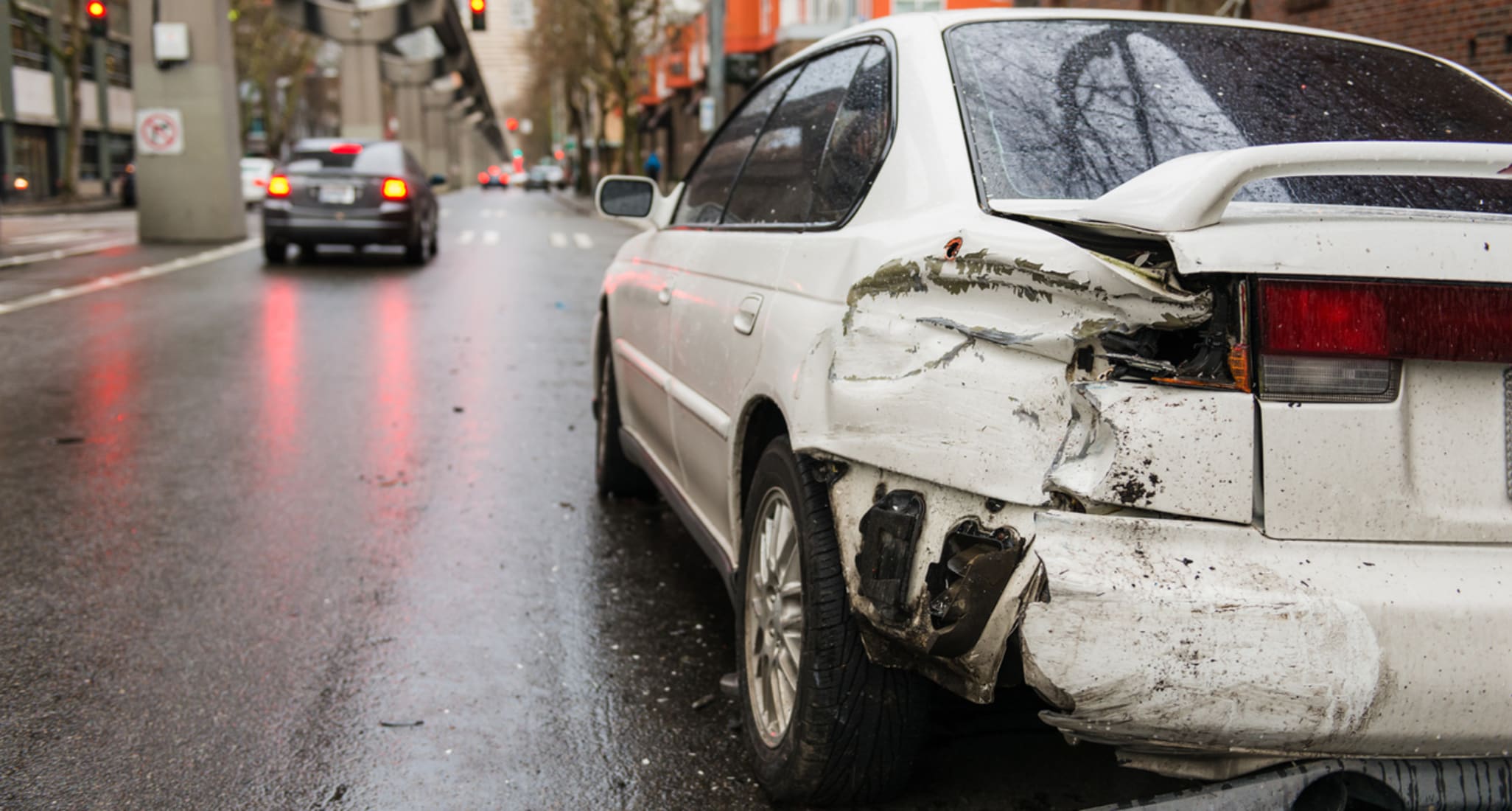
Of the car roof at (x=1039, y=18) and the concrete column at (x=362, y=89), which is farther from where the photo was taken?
the concrete column at (x=362, y=89)

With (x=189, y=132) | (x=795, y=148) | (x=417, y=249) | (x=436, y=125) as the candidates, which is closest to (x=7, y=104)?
(x=189, y=132)

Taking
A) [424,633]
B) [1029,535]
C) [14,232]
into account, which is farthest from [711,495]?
[14,232]

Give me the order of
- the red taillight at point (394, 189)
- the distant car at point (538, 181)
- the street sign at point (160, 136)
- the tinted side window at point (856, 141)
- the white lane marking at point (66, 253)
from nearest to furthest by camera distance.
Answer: the tinted side window at point (856, 141), the white lane marking at point (66, 253), the red taillight at point (394, 189), the street sign at point (160, 136), the distant car at point (538, 181)

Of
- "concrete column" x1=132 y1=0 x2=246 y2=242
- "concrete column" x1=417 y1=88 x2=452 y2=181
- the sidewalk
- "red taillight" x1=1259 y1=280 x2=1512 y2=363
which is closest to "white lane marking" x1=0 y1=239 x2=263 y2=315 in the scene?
"concrete column" x1=132 y1=0 x2=246 y2=242

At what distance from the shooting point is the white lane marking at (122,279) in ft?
42.7

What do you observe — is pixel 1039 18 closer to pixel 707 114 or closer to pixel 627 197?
pixel 627 197

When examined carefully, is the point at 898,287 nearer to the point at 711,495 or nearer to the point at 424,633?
the point at 711,495

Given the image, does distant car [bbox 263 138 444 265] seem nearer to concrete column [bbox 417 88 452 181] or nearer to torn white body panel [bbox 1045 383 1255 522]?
torn white body panel [bbox 1045 383 1255 522]

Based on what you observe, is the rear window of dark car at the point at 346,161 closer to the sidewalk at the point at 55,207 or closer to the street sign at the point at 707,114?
the street sign at the point at 707,114

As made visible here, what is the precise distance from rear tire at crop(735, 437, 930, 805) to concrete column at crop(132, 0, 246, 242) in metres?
22.5

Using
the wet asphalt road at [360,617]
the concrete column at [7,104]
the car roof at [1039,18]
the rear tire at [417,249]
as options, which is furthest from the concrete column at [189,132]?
the concrete column at [7,104]

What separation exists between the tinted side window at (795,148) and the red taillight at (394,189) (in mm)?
15083

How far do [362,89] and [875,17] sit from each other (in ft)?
131

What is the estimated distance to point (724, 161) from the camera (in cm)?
458
